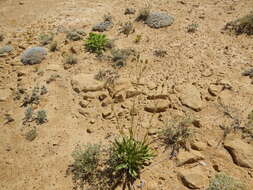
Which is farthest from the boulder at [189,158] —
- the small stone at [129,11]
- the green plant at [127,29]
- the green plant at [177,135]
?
the small stone at [129,11]

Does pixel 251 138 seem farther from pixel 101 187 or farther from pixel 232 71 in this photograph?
pixel 101 187

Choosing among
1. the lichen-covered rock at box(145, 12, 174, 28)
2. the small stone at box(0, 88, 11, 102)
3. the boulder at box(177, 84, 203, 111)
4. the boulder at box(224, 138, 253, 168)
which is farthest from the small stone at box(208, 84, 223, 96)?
the small stone at box(0, 88, 11, 102)

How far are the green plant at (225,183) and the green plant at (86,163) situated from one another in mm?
1832

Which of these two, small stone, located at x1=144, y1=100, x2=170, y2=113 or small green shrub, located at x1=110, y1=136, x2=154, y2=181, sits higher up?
small stone, located at x1=144, y1=100, x2=170, y2=113

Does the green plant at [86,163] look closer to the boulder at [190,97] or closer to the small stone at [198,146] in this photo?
the small stone at [198,146]

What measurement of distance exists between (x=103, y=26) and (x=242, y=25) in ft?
12.2

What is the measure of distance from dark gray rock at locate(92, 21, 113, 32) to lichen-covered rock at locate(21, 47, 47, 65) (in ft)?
5.34

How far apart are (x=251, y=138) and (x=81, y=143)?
9.71 ft

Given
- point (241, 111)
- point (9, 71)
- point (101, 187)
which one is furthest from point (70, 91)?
point (241, 111)

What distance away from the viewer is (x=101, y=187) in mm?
4062

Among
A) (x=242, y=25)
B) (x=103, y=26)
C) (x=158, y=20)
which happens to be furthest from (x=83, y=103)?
(x=242, y=25)

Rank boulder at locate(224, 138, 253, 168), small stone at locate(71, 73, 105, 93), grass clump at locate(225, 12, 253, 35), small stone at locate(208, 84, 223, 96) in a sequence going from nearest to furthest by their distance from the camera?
boulder at locate(224, 138, 253, 168)
small stone at locate(208, 84, 223, 96)
small stone at locate(71, 73, 105, 93)
grass clump at locate(225, 12, 253, 35)

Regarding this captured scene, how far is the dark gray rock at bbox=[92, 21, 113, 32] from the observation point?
744 cm

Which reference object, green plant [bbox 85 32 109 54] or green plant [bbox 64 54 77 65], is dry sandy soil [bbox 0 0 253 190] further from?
green plant [bbox 85 32 109 54]
